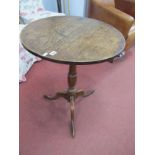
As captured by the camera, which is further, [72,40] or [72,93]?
[72,93]

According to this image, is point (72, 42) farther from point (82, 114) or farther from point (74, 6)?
point (74, 6)

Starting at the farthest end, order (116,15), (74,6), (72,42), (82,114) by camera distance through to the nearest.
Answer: (74,6) < (116,15) < (82,114) < (72,42)

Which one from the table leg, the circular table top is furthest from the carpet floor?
the circular table top

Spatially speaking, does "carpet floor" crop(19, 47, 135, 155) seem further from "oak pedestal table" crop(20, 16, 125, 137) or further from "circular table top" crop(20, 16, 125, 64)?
"circular table top" crop(20, 16, 125, 64)

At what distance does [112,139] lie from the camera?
1.73 m

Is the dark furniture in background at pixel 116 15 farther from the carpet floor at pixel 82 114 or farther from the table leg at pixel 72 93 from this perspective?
the table leg at pixel 72 93

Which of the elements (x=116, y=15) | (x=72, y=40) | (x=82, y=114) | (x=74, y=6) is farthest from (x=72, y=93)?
(x=74, y=6)

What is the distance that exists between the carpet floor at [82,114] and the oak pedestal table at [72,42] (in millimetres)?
115

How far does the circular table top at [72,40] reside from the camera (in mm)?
1381

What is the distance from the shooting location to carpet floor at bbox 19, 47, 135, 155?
5.41 ft

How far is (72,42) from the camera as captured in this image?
155cm

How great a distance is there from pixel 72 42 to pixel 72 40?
0.03m

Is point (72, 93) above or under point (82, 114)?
above
